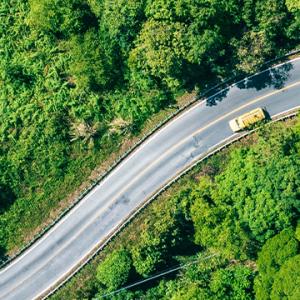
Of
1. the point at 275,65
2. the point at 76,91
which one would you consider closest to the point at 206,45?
the point at 275,65

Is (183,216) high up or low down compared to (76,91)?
down

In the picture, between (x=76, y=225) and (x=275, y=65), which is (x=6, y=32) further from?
(x=275, y=65)

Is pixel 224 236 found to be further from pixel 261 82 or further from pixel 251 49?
pixel 251 49

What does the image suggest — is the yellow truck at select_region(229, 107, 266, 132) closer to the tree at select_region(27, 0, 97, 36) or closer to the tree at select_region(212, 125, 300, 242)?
the tree at select_region(212, 125, 300, 242)

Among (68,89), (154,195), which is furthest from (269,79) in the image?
(68,89)

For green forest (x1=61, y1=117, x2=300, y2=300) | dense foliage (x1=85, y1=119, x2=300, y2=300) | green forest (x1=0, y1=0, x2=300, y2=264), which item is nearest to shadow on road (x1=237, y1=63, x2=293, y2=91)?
green forest (x1=0, y1=0, x2=300, y2=264)

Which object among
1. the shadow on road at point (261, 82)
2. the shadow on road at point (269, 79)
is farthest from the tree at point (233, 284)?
the shadow on road at point (269, 79)
